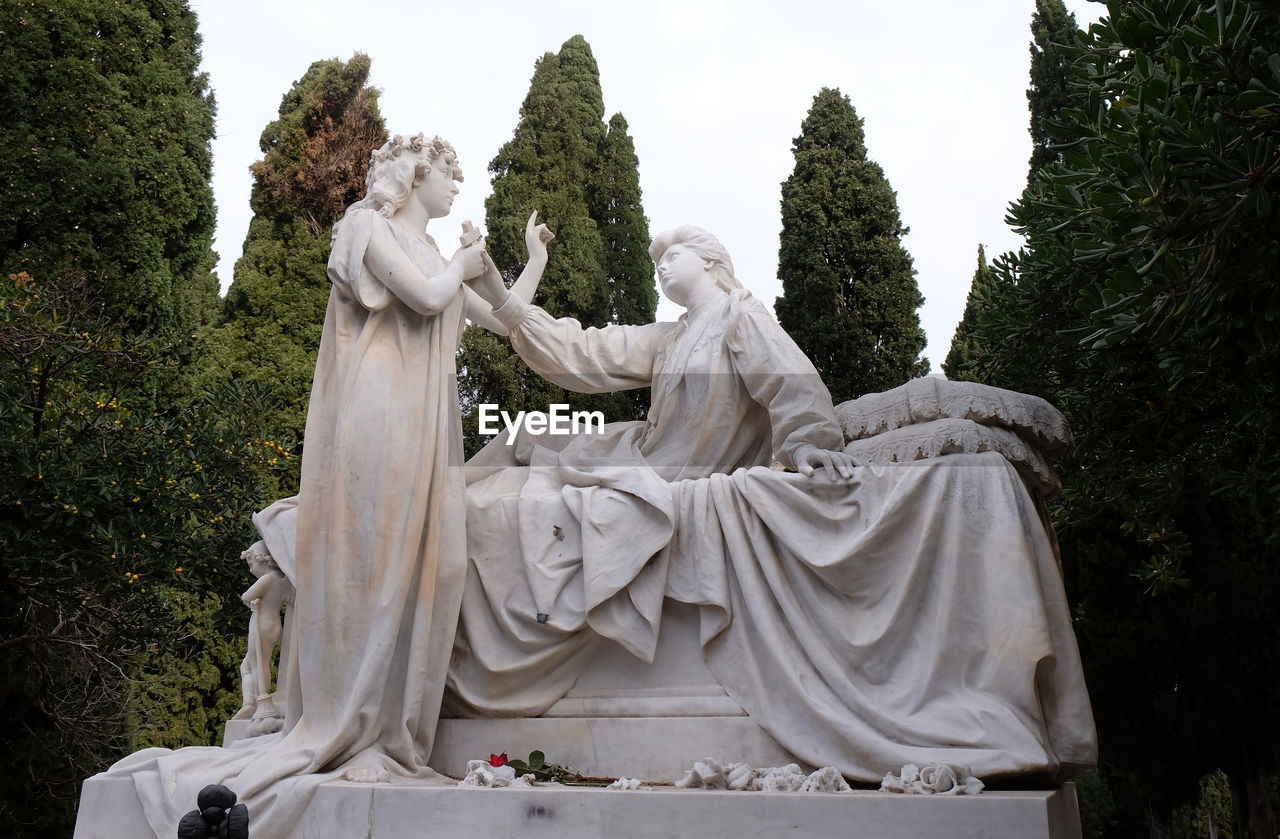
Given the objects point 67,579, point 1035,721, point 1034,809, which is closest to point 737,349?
point 1035,721

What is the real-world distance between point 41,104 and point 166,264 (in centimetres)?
186

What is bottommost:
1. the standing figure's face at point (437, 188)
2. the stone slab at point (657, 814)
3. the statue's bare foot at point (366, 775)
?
the stone slab at point (657, 814)

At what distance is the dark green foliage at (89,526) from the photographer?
795 centimetres

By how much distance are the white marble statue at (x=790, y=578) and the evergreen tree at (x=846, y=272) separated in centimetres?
806

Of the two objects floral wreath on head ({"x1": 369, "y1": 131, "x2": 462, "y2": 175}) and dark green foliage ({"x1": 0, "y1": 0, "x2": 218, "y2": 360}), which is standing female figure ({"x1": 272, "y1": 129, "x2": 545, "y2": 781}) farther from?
dark green foliage ({"x1": 0, "y1": 0, "x2": 218, "y2": 360})

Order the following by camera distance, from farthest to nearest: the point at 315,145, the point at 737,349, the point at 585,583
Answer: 1. the point at 315,145
2. the point at 737,349
3. the point at 585,583

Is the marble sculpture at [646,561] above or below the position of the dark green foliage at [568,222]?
below

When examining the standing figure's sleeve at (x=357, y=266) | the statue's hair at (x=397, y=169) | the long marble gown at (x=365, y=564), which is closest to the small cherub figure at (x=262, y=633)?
the long marble gown at (x=365, y=564)

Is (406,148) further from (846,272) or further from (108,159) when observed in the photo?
(846,272)

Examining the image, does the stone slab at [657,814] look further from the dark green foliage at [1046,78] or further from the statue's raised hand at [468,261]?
the dark green foliage at [1046,78]

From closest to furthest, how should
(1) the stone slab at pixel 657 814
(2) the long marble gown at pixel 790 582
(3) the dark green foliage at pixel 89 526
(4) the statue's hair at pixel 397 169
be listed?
(1) the stone slab at pixel 657 814 → (2) the long marble gown at pixel 790 582 → (4) the statue's hair at pixel 397 169 → (3) the dark green foliage at pixel 89 526

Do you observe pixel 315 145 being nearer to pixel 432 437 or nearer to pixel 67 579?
pixel 67 579

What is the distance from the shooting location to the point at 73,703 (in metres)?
8.87

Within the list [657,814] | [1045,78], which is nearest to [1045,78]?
[1045,78]
